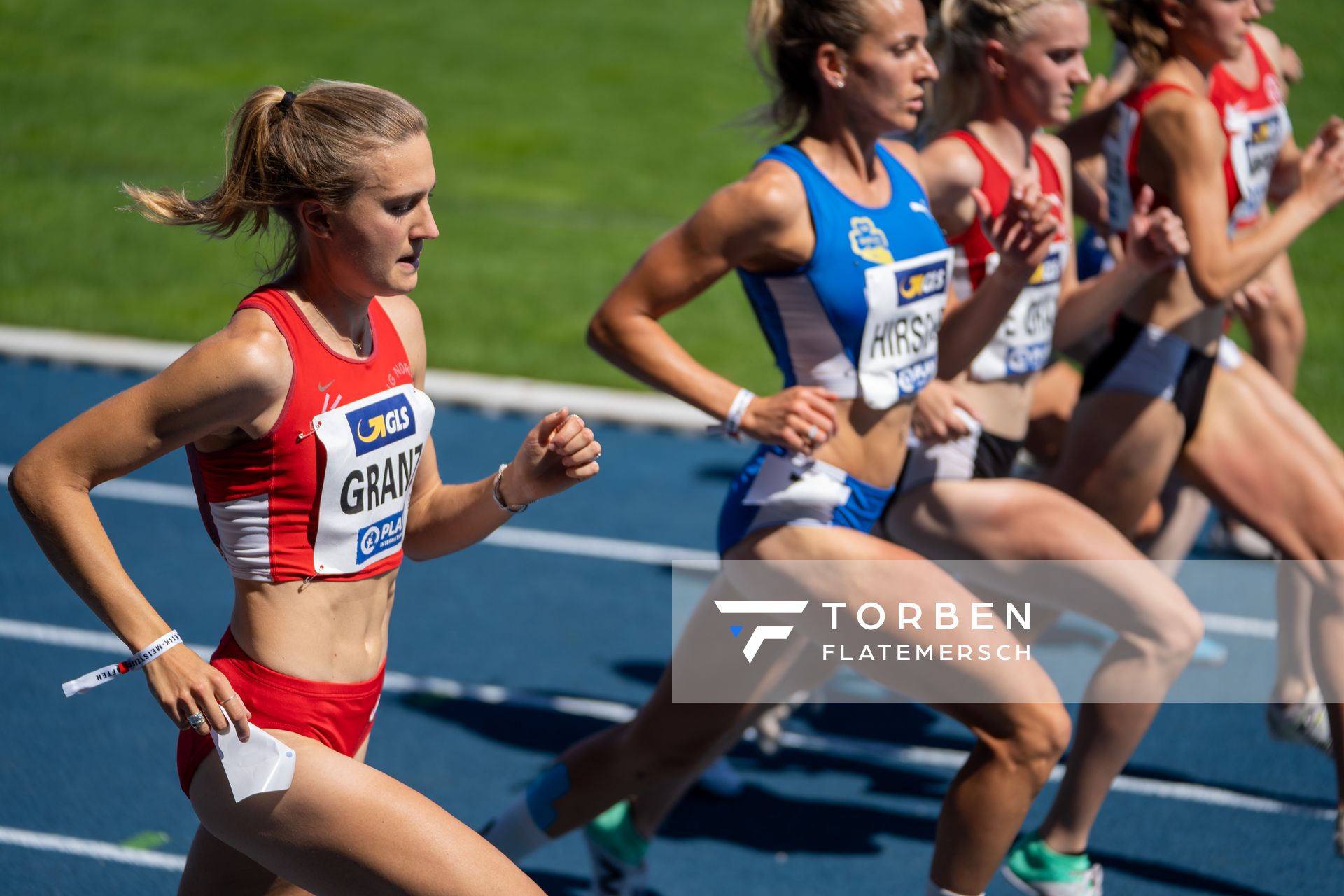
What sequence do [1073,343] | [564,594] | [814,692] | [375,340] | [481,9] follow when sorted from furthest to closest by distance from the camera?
[481,9], [564,594], [814,692], [1073,343], [375,340]

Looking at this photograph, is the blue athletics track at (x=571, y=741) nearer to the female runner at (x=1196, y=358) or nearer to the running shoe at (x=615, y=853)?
the running shoe at (x=615, y=853)

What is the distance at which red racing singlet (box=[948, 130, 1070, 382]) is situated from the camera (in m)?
4.03

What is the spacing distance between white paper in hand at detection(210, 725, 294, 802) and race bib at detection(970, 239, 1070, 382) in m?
2.20

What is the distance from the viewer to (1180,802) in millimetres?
4699

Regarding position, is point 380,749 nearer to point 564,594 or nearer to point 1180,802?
point 564,594

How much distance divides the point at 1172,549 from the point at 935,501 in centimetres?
185

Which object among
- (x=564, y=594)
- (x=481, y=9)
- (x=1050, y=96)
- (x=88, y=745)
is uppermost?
(x=1050, y=96)

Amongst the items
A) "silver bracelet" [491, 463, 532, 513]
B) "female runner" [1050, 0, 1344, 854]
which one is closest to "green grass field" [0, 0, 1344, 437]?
"female runner" [1050, 0, 1344, 854]

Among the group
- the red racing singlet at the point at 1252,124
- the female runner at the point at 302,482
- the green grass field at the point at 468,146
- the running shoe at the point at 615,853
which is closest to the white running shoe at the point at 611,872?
the running shoe at the point at 615,853

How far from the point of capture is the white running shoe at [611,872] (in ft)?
12.8

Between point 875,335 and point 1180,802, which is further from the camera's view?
point 1180,802

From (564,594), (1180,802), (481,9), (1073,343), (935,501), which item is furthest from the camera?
(481,9)

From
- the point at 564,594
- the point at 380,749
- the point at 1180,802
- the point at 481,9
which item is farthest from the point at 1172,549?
the point at 481,9

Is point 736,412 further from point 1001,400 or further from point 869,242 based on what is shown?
point 1001,400
